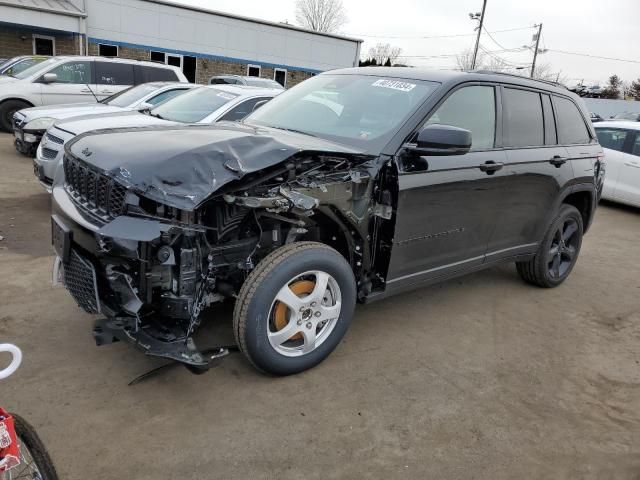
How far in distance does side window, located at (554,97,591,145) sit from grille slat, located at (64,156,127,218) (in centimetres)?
397

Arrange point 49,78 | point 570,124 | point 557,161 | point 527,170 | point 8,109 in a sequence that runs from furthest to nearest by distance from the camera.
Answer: point 8,109
point 49,78
point 570,124
point 557,161
point 527,170

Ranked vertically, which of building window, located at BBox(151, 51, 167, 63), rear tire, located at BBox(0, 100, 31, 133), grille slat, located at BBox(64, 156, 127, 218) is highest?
building window, located at BBox(151, 51, 167, 63)

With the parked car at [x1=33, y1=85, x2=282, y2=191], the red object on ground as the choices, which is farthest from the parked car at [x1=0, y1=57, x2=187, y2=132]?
the red object on ground

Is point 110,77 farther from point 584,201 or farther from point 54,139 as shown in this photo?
point 584,201

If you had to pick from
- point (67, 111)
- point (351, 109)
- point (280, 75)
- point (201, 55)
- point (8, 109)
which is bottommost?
point (8, 109)

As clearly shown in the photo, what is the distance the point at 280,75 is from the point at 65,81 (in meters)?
18.8

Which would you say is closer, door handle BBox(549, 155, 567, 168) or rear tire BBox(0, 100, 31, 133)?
door handle BBox(549, 155, 567, 168)

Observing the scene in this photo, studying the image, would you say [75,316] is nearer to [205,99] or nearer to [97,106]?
[205,99]

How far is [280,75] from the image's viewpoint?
2920 cm

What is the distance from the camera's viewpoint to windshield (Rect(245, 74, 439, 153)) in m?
3.65

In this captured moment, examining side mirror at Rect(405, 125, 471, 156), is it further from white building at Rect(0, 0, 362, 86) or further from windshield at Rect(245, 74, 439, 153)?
white building at Rect(0, 0, 362, 86)

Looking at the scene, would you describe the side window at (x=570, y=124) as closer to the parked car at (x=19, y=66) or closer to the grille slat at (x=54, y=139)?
the grille slat at (x=54, y=139)

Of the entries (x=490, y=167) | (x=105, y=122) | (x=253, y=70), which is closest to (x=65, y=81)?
(x=105, y=122)

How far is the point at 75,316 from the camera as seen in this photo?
3.85m
